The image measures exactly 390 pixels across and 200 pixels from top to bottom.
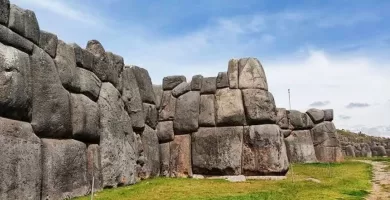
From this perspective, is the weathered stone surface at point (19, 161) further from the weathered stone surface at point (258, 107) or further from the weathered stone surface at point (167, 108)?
the weathered stone surface at point (258, 107)

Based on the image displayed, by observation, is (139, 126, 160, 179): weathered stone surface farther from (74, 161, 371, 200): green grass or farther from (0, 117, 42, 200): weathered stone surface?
(0, 117, 42, 200): weathered stone surface

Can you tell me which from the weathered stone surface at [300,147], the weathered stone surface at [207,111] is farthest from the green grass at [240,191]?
the weathered stone surface at [300,147]

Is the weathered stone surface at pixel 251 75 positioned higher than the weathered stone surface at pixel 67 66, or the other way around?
the weathered stone surface at pixel 251 75

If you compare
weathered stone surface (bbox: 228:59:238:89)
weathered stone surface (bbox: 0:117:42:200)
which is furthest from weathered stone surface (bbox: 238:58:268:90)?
weathered stone surface (bbox: 0:117:42:200)

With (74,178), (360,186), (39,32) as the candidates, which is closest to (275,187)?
(360,186)

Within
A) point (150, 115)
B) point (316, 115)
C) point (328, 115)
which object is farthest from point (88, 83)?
point (328, 115)

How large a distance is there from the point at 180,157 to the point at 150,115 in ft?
8.75

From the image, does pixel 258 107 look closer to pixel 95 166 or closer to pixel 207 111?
pixel 207 111

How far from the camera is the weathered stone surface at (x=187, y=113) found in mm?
20938

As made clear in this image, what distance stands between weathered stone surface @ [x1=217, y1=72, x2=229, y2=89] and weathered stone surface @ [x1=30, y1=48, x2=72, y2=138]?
9223mm

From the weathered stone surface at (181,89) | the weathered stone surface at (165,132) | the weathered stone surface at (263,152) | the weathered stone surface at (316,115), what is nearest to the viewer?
the weathered stone surface at (263,152)

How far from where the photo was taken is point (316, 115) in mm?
34250

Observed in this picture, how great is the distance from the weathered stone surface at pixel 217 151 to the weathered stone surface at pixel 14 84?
1027cm

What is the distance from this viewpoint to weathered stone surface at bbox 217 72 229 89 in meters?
20.8
